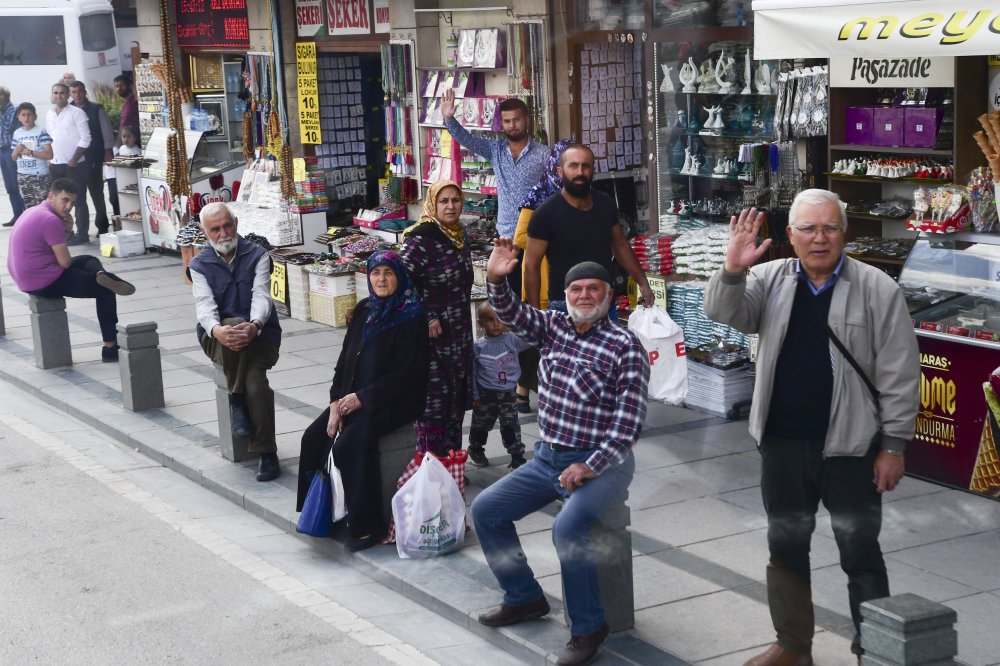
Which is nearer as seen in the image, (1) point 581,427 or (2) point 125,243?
(1) point 581,427

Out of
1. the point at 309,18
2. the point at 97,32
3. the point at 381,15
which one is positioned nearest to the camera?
the point at 381,15

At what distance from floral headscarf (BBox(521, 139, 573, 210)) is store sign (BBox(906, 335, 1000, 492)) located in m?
2.72

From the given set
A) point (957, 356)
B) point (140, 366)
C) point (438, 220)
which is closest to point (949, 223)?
point (957, 356)

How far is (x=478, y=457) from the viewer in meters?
8.66

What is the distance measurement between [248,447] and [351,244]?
186 inches

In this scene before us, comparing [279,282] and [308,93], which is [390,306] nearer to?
[279,282]

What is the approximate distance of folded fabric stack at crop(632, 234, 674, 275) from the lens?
35.1 feet

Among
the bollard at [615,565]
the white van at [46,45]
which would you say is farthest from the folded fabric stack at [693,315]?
the white van at [46,45]

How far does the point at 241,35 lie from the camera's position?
1641 centimetres

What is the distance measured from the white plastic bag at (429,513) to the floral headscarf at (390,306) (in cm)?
82

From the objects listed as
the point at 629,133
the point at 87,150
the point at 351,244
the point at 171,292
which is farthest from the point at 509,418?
the point at 87,150

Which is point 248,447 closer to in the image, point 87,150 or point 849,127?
point 849,127

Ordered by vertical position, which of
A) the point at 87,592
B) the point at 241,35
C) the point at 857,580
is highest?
the point at 241,35

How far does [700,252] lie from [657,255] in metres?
0.34
